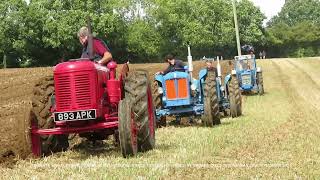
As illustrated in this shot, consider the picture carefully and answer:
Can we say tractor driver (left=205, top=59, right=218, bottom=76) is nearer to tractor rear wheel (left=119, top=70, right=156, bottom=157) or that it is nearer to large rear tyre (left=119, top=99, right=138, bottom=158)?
tractor rear wheel (left=119, top=70, right=156, bottom=157)

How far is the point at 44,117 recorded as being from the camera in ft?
29.2

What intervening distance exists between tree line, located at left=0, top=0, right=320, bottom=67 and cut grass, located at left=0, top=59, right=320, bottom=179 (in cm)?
3021

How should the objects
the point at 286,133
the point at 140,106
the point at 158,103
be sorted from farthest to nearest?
1. the point at 158,103
2. the point at 286,133
3. the point at 140,106

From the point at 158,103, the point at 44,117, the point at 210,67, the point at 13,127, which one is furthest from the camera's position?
the point at 210,67

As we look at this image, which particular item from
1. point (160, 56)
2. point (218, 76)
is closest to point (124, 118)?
point (218, 76)

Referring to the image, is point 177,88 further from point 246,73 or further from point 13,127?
point 246,73

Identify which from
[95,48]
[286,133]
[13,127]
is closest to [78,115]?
[95,48]

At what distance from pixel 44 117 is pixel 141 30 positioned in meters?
59.4

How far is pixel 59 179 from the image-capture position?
6516mm

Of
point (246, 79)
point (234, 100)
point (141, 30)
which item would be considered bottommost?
point (234, 100)

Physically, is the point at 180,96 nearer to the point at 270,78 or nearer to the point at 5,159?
the point at 5,159

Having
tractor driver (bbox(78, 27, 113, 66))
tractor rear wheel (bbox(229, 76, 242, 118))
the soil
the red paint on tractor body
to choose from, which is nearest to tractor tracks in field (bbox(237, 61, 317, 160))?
tractor rear wheel (bbox(229, 76, 242, 118))

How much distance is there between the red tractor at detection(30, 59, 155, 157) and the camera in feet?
26.2

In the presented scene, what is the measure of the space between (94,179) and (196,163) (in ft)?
4.87
